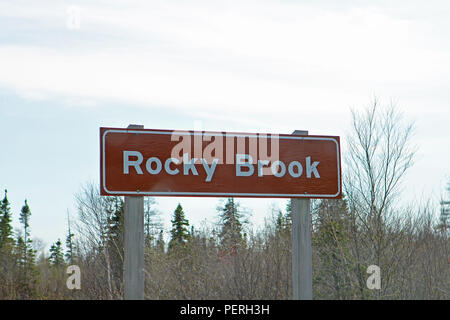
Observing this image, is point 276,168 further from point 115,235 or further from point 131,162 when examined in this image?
point 115,235

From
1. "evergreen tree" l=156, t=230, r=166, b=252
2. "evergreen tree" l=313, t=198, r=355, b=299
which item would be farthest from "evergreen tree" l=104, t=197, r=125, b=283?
"evergreen tree" l=313, t=198, r=355, b=299

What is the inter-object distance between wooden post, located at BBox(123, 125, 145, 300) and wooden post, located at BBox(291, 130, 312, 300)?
1.81 m

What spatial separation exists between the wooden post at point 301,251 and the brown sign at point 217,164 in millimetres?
187

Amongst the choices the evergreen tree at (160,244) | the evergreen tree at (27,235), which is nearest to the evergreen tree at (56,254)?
the evergreen tree at (27,235)

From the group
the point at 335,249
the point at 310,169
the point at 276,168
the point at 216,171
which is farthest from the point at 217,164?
the point at 335,249

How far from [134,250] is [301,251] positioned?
6.46ft

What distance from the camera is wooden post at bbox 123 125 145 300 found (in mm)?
6270

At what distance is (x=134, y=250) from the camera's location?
20.9 feet

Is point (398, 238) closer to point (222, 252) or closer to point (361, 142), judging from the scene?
point (361, 142)

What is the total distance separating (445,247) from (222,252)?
575 cm

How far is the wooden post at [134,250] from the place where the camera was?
6270mm

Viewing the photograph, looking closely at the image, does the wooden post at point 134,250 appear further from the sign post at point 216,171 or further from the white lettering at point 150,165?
the white lettering at point 150,165

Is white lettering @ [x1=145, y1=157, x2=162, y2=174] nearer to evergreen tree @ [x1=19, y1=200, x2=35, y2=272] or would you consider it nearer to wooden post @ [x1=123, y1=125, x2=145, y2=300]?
wooden post @ [x1=123, y1=125, x2=145, y2=300]

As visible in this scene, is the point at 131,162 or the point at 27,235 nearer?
the point at 131,162
